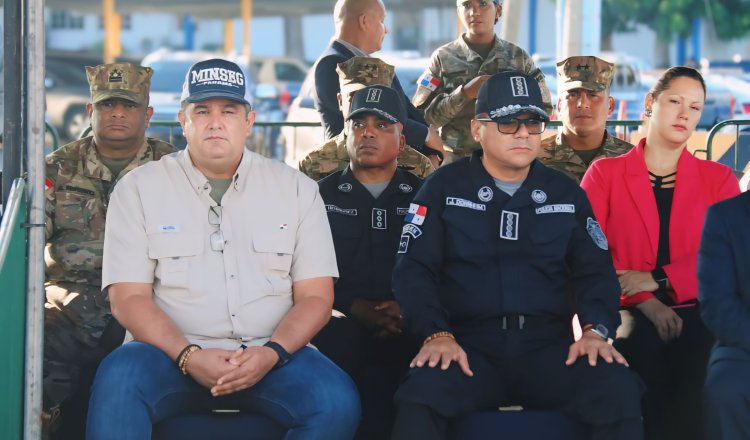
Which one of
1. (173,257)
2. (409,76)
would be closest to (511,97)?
(173,257)

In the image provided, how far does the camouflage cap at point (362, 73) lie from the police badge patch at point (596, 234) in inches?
79.1

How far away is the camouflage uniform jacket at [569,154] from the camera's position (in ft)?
19.0

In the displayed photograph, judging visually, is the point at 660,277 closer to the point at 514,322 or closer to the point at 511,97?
the point at 514,322

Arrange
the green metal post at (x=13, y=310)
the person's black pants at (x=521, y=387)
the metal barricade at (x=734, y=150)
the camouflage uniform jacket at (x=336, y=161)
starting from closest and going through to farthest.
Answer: the green metal post at (x=13, y=310) < the person's black pants at (x=521, y=387) < the camouflage uniform jacket at (x=336, y=161) < the metal barricade at (x=734, y=150)

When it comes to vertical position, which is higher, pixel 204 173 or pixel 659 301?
pixel 204 173

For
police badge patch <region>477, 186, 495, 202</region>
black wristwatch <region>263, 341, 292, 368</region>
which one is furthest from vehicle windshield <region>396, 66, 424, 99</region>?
black wristwatch <region>263, 341, 292, 368</region>

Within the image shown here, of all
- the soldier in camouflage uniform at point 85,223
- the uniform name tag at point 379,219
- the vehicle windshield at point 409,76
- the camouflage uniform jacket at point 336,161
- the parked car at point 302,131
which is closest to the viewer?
the soldier in camouflage uniform at point 85,223

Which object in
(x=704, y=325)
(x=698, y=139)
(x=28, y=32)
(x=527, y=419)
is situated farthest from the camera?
(x=698, y=139)

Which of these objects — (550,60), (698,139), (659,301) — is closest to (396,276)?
(659,301)

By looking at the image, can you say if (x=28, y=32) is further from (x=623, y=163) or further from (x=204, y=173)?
(x=623, y=163)

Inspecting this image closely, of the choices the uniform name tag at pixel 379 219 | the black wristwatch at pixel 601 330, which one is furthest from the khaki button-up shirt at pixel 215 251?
the black wristwatch at pixel 601 330

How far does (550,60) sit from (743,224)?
2111 cm

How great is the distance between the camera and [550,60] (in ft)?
81.4

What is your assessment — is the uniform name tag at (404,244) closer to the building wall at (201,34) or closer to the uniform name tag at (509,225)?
the uniform name tag at (509,225)
